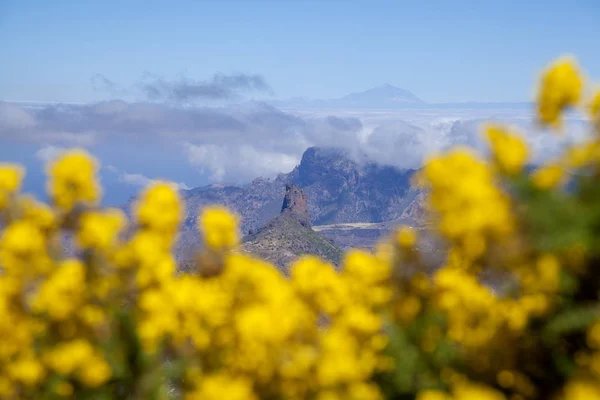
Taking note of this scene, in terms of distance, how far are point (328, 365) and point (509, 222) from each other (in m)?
2.15

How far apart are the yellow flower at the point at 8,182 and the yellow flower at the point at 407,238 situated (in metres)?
4.36

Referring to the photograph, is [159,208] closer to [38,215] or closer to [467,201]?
[38,215]

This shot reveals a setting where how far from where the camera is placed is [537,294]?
245 inches

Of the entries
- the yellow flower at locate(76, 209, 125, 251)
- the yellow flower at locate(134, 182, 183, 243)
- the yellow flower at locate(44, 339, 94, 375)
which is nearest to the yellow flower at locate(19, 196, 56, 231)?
the yellow flower at locate(76, 209, 125, 251)

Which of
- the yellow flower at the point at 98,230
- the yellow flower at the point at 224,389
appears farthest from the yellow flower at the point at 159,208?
the yellow flower at the point at 224,389

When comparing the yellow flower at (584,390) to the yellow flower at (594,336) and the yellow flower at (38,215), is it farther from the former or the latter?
the yellow flower at (38,215)

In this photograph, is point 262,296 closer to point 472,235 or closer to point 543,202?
point 472,235

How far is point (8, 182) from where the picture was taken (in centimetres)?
696

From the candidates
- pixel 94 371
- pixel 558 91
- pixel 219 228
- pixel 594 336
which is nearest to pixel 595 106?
pixel 558 91

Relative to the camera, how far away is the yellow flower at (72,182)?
650 centimetres

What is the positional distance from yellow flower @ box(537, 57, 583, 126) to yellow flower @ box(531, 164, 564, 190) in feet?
1.73

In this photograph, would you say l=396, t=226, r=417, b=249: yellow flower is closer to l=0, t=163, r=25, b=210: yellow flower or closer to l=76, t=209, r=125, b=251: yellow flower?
l=76, t=209, r=125, b=251: yellow flower

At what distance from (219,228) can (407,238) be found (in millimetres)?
2153

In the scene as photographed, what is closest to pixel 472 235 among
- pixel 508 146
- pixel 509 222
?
pixel 509 222
